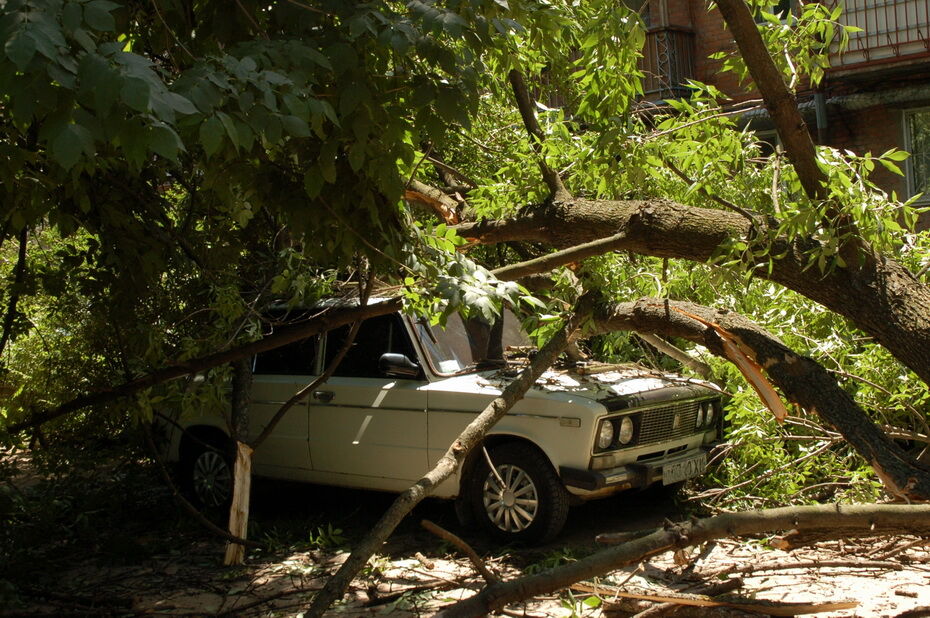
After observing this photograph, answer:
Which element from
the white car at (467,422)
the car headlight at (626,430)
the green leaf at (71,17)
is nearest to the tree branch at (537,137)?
the white car at (467,422)

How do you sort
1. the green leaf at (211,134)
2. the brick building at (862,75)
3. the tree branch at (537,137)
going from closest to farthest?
the green leaf at (211,134), the tree branch at (537,137), the brick building at (862,75)

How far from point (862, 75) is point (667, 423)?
8.74m

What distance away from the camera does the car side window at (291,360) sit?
805 centimetres

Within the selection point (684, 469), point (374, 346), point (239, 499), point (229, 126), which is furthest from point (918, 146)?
point (229, 126)

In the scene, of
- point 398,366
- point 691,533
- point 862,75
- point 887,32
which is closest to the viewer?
point 691,533

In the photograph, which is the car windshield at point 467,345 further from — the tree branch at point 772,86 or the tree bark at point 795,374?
the tree branch at point 772,86

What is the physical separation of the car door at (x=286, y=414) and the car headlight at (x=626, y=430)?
263 cm

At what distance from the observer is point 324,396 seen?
25.2 feet

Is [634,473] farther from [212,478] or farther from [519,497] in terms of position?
[212,478]

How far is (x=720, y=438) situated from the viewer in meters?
7.81

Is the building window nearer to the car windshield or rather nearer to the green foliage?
the green foliage

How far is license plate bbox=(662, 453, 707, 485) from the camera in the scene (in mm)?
6875

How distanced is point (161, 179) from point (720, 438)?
15.9ft

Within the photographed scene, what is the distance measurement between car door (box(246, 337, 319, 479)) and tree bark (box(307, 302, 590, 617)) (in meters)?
2.81
